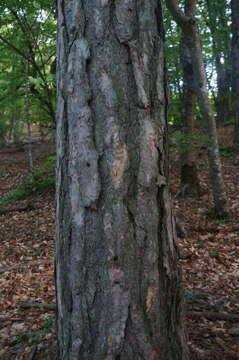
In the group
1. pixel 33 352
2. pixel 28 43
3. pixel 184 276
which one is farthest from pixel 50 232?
pixel 28 43

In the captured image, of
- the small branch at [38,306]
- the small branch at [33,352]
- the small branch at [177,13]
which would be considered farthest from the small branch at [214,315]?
the small branch at [177,13]

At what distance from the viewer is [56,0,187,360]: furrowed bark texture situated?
180 cm

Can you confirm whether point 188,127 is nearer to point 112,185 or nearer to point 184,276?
point 184,276

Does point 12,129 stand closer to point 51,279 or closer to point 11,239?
point 11,239

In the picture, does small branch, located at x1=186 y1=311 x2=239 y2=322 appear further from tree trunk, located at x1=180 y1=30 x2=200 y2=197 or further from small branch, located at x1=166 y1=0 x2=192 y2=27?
tree trunk, located at x1=180 y1=30 x2=200 y2=197

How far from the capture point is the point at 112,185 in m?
1.81

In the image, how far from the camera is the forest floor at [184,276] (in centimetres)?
289

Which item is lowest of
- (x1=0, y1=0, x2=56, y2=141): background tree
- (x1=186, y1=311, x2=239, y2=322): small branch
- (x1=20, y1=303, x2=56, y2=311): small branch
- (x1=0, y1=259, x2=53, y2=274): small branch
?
(x1=0, y1=259, x2=53, y2=274): small branch

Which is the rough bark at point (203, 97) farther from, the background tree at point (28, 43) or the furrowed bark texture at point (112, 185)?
the furrowed bark texture at point (112, 185)

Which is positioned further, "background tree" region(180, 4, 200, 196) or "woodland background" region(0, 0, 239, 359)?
"background tree" region(180, 4, 200, 196)

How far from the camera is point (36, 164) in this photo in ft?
52.9

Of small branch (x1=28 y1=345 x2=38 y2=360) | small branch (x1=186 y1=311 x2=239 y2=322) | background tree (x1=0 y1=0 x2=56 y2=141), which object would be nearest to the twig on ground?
small branch (x1=28 y1=345 x2=38 y2=360)

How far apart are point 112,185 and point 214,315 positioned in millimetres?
2004

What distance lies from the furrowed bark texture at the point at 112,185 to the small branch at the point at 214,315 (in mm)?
1409
